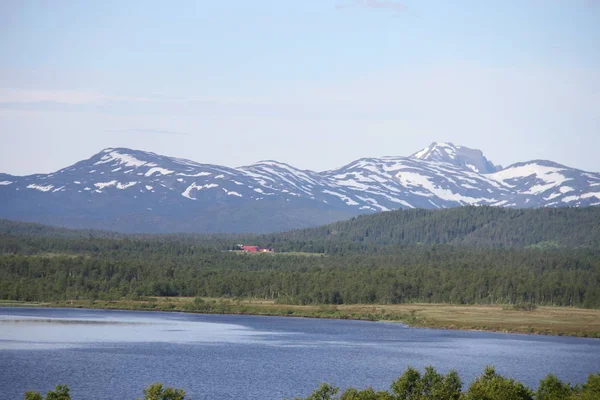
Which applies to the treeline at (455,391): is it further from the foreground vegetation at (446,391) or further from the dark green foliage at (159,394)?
the dark green foliage at (159,394)

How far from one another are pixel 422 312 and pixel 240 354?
200 ft

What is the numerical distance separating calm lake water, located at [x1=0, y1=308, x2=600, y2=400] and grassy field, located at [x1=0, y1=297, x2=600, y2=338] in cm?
602

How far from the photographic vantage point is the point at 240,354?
3888 inches

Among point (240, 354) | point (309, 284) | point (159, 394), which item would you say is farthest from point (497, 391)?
point (309, 284)

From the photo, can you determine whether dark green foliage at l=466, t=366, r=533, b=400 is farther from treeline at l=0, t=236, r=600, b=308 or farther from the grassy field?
→ treeline at l=0, t=236, r=600, b=308

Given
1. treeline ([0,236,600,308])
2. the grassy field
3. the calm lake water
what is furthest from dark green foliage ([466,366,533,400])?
treeline ([0,236,600,308])

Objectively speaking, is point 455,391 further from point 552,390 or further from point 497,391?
point 552,390

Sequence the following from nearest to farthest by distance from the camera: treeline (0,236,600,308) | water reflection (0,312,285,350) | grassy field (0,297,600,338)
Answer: water reflection (0,312,285,350) < grassy field (0,297,600,338) < treeline (0,236,600,308)

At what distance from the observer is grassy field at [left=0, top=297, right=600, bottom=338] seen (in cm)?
13550

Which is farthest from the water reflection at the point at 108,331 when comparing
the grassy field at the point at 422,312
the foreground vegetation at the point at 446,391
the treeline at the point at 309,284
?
the foreground vegetation at the point at 446,391

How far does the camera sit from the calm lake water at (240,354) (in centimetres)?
7644

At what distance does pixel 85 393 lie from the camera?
69.4 metres

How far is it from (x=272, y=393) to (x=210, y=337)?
44.6 metres

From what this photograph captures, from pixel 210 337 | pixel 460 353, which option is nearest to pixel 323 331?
pixel 210 337
